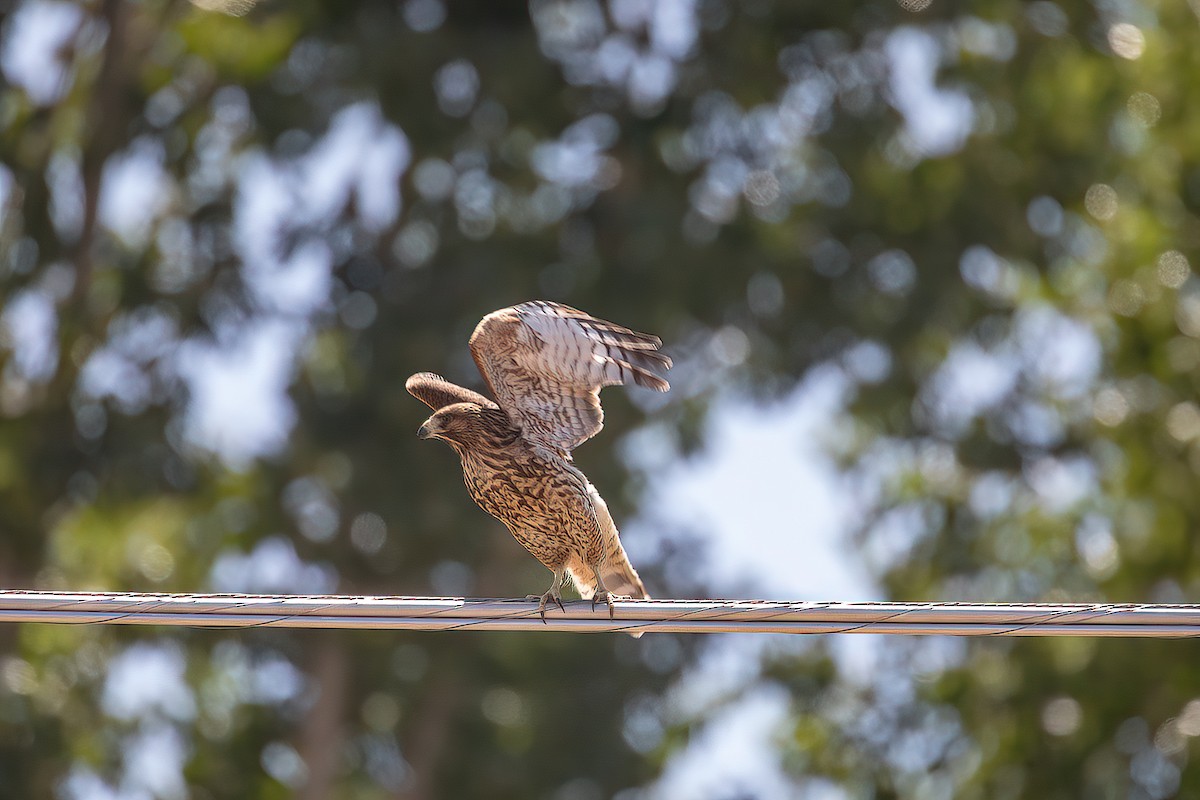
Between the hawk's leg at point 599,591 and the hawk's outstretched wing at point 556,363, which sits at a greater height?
the hawk's outstretched wing at point 556,363

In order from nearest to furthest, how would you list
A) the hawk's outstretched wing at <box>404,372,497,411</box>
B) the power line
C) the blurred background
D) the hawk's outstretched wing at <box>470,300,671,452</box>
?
the power line, the hawk's outstretched wing at <box>470,300,671,452</box>, the hawk's outstretched wing at <box>404,372,497,411</box>, the blurred background

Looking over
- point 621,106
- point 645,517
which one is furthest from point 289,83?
point 645,517

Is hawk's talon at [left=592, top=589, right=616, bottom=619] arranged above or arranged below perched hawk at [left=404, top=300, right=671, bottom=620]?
below

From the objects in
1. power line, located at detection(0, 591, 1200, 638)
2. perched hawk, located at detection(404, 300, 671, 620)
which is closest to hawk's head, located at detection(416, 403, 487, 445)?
perched hawk, located at detection(404, 300, 671, 620)

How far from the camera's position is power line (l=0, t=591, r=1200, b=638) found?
4785 millimetres

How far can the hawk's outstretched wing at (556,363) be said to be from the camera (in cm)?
657

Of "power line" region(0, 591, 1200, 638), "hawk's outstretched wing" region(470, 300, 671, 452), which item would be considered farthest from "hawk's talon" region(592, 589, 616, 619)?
"power line" region(0, 591, 1200, 638)

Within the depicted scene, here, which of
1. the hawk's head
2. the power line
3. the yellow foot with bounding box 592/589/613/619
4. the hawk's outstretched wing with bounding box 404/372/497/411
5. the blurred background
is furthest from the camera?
the blurred background

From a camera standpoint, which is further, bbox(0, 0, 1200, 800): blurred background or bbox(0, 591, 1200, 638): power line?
bbox(0, 0, 1200, 800): blurred background

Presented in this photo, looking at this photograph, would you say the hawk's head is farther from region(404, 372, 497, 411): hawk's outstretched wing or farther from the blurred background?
the blurred background

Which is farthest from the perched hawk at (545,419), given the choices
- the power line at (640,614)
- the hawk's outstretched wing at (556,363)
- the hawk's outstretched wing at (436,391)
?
the power line at (640,614)

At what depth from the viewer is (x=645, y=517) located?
1670 centimetres

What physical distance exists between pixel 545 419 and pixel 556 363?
0.35m

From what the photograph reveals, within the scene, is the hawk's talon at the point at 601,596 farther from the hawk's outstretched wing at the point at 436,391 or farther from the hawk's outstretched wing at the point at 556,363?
the hawk's outstretched wing at the point at 436,391
